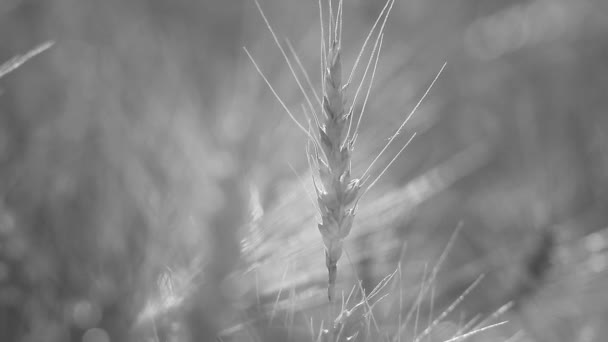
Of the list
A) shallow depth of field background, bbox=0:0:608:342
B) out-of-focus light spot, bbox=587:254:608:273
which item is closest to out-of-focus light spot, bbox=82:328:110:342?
shallow depth of field background, bbox=0:0:608:342

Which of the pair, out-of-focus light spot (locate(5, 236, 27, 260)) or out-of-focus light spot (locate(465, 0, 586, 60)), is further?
out-of-focus light spot (locate(465, 0, 586, 60))

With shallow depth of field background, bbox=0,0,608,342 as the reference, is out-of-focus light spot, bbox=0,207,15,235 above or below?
above

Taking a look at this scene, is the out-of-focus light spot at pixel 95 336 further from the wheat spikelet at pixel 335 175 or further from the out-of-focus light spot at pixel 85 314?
the wheat spikelet at pixel 335 175

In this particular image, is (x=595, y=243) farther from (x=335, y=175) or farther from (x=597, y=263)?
(x=335, y=175)

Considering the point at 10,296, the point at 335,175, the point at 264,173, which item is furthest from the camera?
the point at 264,173

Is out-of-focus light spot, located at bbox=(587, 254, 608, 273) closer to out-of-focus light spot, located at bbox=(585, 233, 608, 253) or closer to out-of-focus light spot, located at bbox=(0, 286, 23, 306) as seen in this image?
out-of-focus light spot, located at bbox=(585, 233, 608, 253)

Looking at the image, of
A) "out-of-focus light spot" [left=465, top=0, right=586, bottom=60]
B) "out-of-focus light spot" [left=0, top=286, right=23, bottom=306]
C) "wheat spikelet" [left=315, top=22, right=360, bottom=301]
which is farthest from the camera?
"out-of-focus light spot" [left=465, top=0, right=586, bottom=60]

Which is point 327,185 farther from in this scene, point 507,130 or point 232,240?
point 507,130

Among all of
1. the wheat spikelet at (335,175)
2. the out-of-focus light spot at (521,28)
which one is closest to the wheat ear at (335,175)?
the wheat spikelet at (335,175)

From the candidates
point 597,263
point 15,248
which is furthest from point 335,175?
point 597,263
